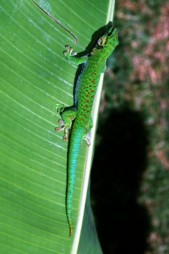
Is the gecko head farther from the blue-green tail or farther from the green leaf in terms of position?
the blue-green tail

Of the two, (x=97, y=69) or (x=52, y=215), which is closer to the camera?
(x=52, y=215)

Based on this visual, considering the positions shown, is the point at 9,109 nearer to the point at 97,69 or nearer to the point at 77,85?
the point at 77,85

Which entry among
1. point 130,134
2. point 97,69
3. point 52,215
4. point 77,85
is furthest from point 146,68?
point 52,215

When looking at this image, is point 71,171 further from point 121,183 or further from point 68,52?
point 121,183

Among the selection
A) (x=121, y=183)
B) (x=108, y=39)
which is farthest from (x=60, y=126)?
(x=121, y=183)

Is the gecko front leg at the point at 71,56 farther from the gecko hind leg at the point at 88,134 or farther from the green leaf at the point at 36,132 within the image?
the gecko hind leg at the point at 88,134
